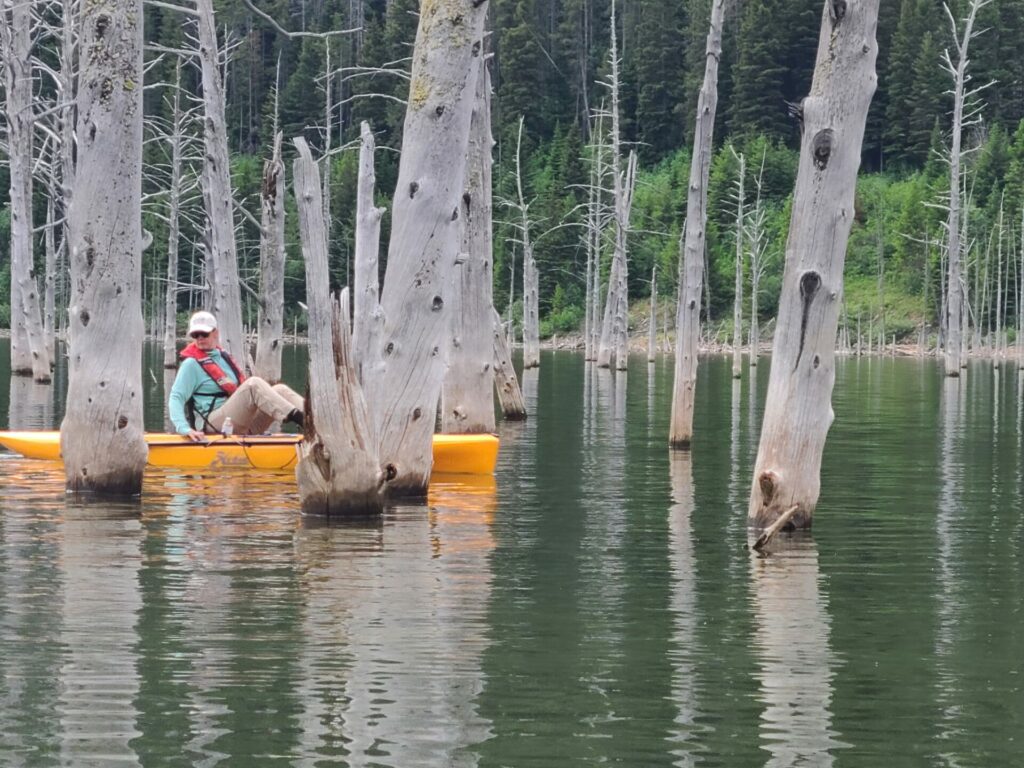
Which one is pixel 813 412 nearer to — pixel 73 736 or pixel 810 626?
pixel 810 626

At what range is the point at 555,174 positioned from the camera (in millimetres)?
98812

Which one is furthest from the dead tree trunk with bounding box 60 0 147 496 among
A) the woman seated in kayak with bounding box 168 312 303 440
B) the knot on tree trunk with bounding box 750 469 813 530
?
the knot on tree trunk with bounding box 750 469 813 530

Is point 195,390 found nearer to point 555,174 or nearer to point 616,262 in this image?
point 616,262

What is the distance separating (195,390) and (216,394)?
0.25 m

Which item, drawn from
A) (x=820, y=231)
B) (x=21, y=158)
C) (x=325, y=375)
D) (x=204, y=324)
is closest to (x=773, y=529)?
(x=820, y=231)

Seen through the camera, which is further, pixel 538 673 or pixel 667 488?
pixel 667 488

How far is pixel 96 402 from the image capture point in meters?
13.5

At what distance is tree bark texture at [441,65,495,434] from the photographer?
20766 mm

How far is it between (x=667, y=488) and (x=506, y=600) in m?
7.11

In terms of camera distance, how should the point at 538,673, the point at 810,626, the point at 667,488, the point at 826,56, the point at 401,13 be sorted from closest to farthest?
the point at 538,673
the point at 810,626
the point at 826,56
the point at 667,488
the point at 401,13

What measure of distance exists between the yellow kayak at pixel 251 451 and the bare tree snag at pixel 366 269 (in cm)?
262

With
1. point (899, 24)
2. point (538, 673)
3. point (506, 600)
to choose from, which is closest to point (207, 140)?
point (506, 600)

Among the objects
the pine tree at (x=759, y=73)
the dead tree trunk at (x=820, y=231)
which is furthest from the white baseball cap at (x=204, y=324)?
the pine tree at (x=759, y=73)

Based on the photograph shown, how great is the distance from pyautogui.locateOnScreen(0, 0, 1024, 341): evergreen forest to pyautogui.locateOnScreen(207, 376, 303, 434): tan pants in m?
57.2
